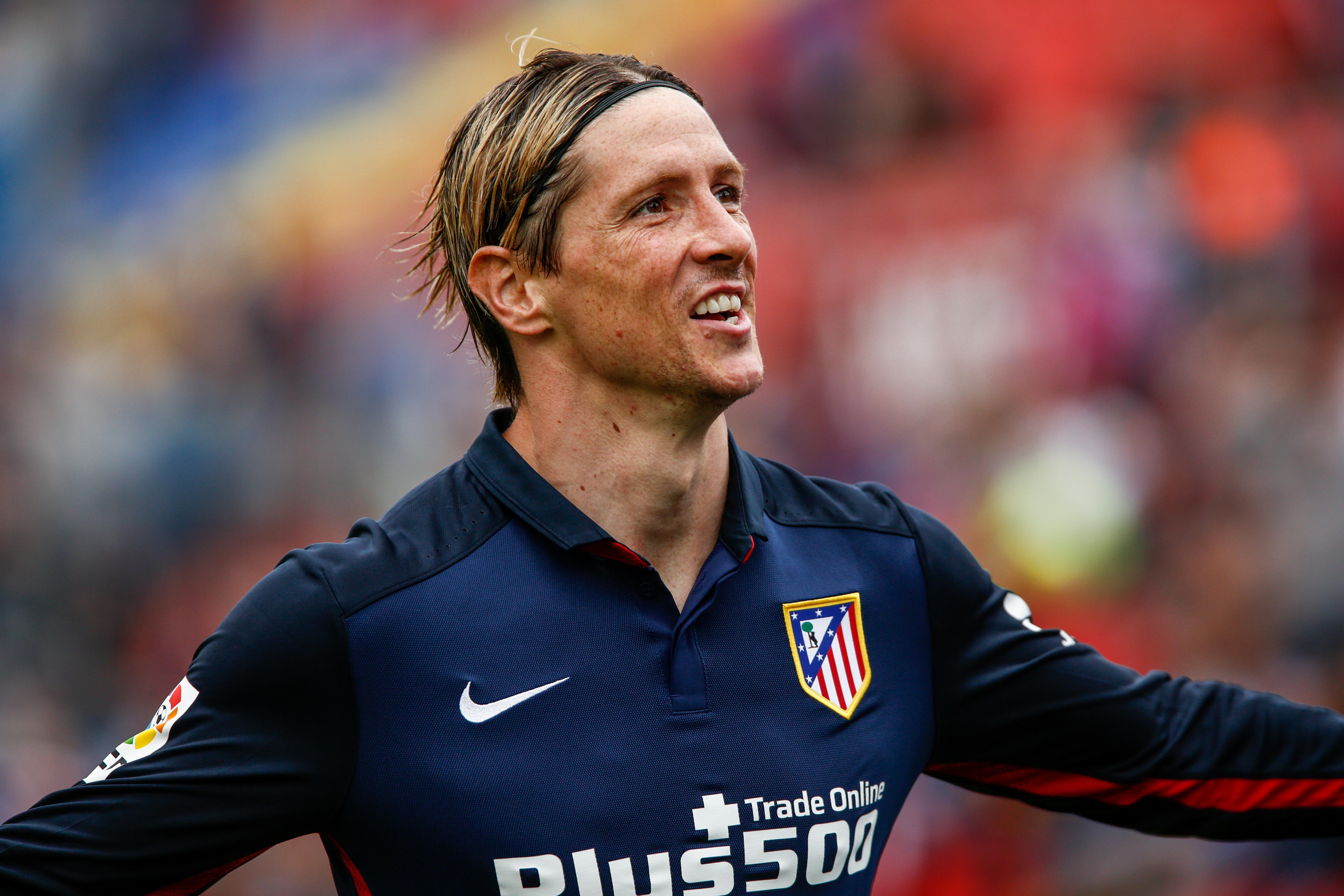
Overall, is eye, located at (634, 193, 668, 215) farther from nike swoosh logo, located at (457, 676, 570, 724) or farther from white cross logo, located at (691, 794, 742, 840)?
white cross logo, located at (691, 794, 742, 840)

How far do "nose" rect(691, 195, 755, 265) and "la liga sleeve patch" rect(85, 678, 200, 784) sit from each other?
1.05 m

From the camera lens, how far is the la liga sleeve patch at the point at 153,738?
2.04m

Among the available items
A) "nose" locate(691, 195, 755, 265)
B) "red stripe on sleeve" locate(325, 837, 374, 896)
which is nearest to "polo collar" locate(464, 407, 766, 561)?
"nose" locate(691, 195, 755, 265)

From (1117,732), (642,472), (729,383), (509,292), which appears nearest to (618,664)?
(642,472)

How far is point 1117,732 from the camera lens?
96.0 inches

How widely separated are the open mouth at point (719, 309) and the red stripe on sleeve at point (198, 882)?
1069 millimetres

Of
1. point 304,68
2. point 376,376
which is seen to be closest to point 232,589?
point 376,376

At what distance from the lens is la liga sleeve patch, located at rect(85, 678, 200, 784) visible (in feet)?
6.70

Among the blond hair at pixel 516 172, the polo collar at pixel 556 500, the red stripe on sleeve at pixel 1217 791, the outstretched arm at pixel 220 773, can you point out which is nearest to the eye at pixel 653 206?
the blond hair at pixel 516 172

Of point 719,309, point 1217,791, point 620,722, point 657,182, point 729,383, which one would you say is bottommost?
point 1217,791

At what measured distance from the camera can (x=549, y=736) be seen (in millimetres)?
2115

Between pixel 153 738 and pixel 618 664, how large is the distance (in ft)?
2.29

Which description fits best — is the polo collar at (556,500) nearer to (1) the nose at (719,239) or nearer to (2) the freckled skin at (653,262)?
(2) the freckled skin at (653,262)

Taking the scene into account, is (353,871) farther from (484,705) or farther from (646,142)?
(646,142)
